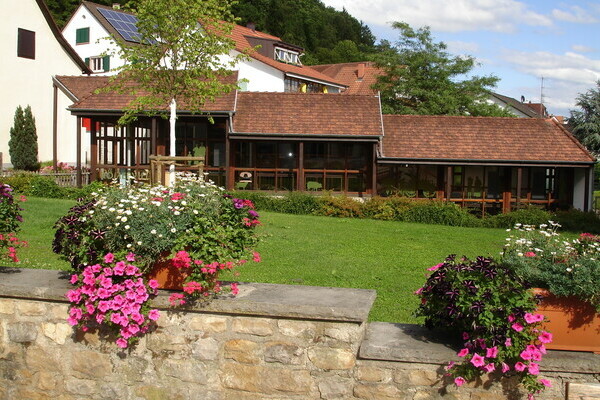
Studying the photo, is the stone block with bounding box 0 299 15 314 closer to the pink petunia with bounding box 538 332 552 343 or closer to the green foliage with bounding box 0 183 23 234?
the green foliage with bounding box 0 183 23 234

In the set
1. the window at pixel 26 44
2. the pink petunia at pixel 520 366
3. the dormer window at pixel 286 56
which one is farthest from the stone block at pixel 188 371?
the dormer window at pixel 286 56

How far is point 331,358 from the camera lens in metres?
4.49

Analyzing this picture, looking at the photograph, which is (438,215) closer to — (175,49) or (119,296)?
(175,49)

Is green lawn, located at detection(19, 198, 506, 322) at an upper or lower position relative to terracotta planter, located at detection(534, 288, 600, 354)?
lower

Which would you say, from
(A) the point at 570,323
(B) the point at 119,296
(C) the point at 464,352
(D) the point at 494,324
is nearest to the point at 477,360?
(C) the point at 464,352

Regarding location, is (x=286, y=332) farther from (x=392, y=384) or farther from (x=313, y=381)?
(x=392, y=384)

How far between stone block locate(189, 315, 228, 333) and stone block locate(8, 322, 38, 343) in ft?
4.17

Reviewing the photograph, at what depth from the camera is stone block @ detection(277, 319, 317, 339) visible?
4.52 metres

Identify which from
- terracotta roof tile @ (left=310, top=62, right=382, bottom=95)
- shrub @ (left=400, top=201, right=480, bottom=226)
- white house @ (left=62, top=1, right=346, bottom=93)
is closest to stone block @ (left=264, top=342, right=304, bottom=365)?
shrub @ (left=400, top=201, right=480, bottom=226)

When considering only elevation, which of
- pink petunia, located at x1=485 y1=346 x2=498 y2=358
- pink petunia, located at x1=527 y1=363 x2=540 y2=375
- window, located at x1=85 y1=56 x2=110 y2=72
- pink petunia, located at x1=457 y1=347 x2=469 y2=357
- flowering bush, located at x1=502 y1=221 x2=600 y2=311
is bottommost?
pink petunia, located at x1=527 y1=363 x2=540 y2=375

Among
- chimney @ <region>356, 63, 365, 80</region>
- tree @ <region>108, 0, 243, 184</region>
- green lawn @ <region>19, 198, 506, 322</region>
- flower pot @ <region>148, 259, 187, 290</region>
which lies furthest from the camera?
chimney @ <region>356, 63, 365, 80</region>

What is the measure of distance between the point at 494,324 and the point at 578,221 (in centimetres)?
2004

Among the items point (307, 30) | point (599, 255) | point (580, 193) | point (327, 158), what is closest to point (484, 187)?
point (580, 193)

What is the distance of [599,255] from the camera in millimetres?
4395
